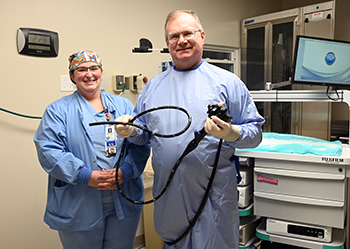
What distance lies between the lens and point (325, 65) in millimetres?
1850

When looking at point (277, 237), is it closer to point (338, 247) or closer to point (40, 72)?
point (338, 247)

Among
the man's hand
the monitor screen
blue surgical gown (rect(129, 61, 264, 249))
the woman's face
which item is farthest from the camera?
the monitor screen

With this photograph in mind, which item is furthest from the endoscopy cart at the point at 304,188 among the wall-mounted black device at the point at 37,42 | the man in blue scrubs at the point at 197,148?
the wall-mounted black device at the point at 37,42

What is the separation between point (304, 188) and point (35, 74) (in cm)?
194

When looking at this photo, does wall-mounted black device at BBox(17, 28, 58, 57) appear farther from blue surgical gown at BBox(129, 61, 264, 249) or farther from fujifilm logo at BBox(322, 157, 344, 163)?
fujifilm logo at BBox(322, 157, 344, 163)

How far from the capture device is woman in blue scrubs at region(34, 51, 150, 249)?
1.42 m

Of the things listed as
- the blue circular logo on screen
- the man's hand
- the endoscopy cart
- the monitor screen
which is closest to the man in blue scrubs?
the man's hand

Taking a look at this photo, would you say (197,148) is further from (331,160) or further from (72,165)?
(331,160)

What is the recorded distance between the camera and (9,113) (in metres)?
2.13

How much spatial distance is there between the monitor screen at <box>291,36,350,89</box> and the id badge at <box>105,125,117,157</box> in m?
1.10

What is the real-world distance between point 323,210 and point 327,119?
182 cm

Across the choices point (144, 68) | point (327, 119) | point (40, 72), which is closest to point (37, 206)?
point (40, 72)

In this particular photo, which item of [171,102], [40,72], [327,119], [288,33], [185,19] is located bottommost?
[327,119]

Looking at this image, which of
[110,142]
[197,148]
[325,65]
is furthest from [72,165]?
[325,65]
